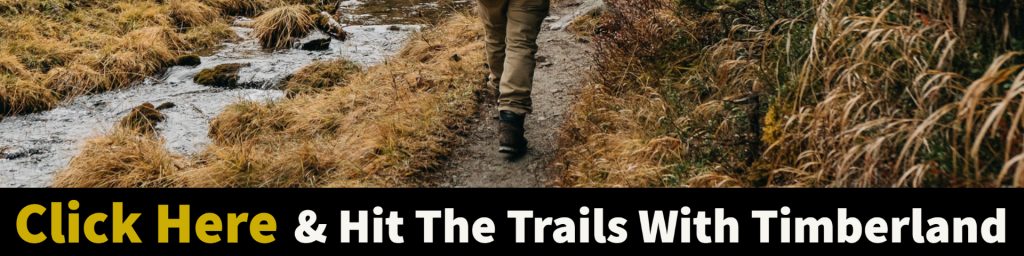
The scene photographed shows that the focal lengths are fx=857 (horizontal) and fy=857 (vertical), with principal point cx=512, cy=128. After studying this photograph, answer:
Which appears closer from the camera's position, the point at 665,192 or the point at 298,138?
the point at 665,192

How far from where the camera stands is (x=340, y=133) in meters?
Result: 7.38

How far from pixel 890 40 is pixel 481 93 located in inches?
159

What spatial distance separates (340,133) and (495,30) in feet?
6.69

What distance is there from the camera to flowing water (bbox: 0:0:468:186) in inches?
320

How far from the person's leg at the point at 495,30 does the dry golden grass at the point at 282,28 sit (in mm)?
6937

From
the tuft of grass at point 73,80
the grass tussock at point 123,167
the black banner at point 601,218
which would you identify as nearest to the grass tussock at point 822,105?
the black banner at point 601,218

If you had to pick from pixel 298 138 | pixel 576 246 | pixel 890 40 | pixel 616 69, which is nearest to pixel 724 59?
pixel 616 69

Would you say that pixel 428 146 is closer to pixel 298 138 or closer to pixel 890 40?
pixel 298 138

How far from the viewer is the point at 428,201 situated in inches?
174

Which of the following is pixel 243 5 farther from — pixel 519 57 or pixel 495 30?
pixel 519 57

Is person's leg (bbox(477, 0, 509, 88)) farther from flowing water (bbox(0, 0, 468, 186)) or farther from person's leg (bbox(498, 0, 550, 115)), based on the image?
flowing water (bbox(0, 0, 468, 186))

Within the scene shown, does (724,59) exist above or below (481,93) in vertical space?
above

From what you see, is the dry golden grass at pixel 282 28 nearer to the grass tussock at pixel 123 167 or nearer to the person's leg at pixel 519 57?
the grass tussock at pixel 123 167

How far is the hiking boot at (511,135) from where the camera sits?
5805 millimetres
